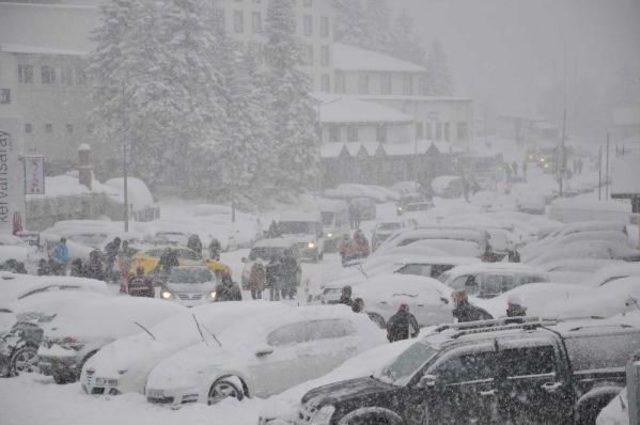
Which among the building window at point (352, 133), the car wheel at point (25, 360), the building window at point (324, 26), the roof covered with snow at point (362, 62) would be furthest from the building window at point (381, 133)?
the car wheel at point (25, 360)

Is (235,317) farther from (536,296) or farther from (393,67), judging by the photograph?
(393,67)

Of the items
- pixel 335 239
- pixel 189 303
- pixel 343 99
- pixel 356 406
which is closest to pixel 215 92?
pixel 335 239

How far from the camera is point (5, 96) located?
170 feet

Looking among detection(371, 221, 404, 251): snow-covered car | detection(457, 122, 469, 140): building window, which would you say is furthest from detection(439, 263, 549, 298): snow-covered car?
detection(457, 122, 469, 140): building window

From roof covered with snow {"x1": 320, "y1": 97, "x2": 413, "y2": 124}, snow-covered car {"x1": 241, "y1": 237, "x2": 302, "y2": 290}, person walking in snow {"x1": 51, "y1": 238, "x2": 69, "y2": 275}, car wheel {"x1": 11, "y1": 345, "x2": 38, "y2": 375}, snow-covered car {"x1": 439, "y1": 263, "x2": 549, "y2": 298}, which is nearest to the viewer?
car wheel {"x1": 11, "y1": 345, "x2": 38, "y2": 375}

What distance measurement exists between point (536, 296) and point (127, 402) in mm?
9645

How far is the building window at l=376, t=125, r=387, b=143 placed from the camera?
261 ft

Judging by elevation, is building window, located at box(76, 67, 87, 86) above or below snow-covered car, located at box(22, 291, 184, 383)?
above

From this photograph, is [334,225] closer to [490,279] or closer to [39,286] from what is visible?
[490,279]

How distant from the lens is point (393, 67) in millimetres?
105062

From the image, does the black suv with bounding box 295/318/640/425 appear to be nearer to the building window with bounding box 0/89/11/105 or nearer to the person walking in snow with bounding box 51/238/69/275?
the person walking in snow with bounding box 51/238/69/275

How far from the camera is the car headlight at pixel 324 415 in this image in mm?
9742

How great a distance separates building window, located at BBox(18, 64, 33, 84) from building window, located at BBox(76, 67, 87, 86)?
3.59 metres

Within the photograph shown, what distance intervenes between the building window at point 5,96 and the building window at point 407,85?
62497 mm
